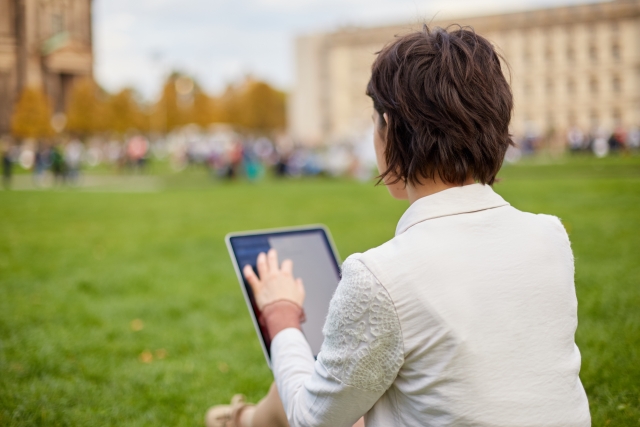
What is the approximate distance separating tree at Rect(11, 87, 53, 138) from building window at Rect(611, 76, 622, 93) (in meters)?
77.0

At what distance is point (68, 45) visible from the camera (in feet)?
16.1

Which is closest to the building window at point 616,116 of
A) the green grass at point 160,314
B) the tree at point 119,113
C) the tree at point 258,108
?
the tree at point 258,108

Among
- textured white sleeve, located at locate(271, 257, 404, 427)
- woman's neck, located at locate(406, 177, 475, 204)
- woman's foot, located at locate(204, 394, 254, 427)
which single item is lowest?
woman's foot, located at locate(204, 394, 254, 427)

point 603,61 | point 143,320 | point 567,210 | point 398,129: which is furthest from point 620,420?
point 603,61

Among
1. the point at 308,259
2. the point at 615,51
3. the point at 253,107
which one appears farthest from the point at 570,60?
the point at 308,259

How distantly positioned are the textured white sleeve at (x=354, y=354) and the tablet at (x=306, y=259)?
0.54 m

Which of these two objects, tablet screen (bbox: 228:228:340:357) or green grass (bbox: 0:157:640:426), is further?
green grass (bbox: 0:157:640:426)

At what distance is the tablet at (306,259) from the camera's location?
1.98m

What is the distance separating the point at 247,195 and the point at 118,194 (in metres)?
4.08

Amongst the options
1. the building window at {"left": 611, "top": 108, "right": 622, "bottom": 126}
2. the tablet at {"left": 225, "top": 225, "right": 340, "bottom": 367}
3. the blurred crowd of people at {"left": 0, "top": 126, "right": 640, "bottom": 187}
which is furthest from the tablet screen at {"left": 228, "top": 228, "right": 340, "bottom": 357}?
the building window at {"left": 611, "top": 108, "right": 622, "bottom": 126}

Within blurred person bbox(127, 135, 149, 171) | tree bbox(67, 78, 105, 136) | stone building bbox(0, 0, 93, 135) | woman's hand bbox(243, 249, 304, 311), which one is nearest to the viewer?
woman's hand bbox(243, 249, 304, 311)

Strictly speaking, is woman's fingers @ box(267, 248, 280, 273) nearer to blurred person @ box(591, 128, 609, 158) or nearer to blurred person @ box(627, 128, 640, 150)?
blurred person @ box(591, 128, 609, 158)

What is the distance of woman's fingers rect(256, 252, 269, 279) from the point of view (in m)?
1.83

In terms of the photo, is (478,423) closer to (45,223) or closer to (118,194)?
(45,223)
